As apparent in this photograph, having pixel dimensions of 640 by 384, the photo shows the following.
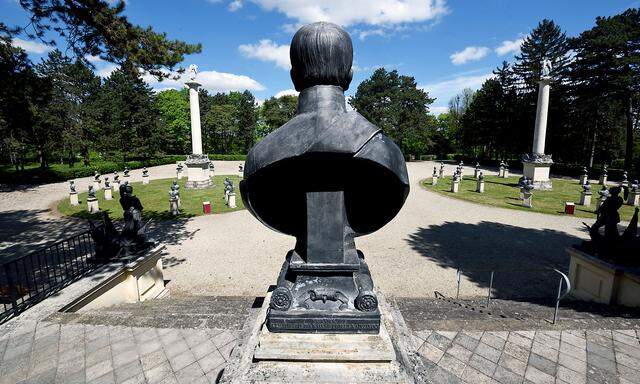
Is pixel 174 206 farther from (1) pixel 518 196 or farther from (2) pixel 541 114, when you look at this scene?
(2) pixel 541 114

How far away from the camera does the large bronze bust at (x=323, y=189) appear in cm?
229

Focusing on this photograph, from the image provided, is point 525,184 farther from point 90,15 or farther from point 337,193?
point 90,15

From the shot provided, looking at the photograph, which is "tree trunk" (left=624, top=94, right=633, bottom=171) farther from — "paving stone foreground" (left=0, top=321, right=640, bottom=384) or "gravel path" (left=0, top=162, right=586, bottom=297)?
"paving stone foreground" (left=0, top=321, right=640, bottom=384)

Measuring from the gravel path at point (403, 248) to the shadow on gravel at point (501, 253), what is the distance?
1.2 inches

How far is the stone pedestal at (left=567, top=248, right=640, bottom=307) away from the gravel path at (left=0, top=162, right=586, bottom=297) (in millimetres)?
829

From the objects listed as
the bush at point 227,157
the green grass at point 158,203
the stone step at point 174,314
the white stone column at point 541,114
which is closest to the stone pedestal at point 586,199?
the white stone column at point 541,114

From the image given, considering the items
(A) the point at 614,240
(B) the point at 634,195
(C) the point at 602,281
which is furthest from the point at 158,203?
(B) the point at 634,195

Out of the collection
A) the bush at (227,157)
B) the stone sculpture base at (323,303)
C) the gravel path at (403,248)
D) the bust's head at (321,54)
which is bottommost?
the gravel path at (403,248)

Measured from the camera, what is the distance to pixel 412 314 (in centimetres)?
556

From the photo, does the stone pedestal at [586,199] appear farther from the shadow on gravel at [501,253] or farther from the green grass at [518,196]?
the shadow on gravel at [501,253]

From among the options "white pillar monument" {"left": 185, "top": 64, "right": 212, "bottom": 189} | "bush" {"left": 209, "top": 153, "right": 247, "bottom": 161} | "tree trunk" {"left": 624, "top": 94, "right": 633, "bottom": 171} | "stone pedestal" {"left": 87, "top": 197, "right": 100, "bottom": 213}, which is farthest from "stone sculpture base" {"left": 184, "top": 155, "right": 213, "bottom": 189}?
"tree trunk" {"left": 624, "top": 94, "right": 633, "bottom": 171}

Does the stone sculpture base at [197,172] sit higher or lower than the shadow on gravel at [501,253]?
higher

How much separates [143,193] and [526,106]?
43304mm

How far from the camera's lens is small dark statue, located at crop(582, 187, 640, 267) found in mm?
6195
